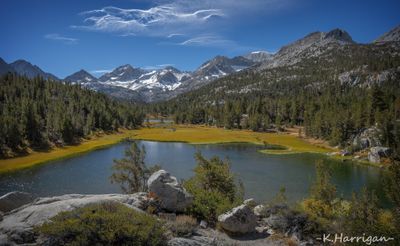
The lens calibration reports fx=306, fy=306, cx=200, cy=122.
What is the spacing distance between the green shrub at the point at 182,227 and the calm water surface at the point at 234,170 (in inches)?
753

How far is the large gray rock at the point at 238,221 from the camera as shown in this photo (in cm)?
2073

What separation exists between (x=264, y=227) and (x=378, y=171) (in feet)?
199

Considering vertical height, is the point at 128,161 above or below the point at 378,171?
above

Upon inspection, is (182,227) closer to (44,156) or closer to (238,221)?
(238,221)

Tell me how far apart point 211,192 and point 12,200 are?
49.1ft

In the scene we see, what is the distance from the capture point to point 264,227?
889 inches

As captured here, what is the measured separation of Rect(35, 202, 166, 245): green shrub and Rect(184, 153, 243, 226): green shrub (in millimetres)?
6528

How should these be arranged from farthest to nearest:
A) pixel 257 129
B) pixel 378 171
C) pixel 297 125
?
pixel 297 125 → pixel 257 129 → pixel 378 171

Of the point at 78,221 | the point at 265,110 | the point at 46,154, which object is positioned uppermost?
the point at 265,110

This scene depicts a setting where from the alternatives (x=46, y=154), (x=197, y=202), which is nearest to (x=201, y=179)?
(x=197, y=202)

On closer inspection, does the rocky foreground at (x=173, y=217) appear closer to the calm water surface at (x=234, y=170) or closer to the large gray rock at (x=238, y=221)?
the large gray rock at (x=238, y=221)

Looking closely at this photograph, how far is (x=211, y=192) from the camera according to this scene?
82.8 feet

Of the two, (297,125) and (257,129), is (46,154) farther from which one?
(297,125)

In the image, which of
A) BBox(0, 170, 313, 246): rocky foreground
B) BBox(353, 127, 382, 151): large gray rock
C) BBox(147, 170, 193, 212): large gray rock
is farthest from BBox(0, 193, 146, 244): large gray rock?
BBox(353, 127, 382, 151): large gray rock
